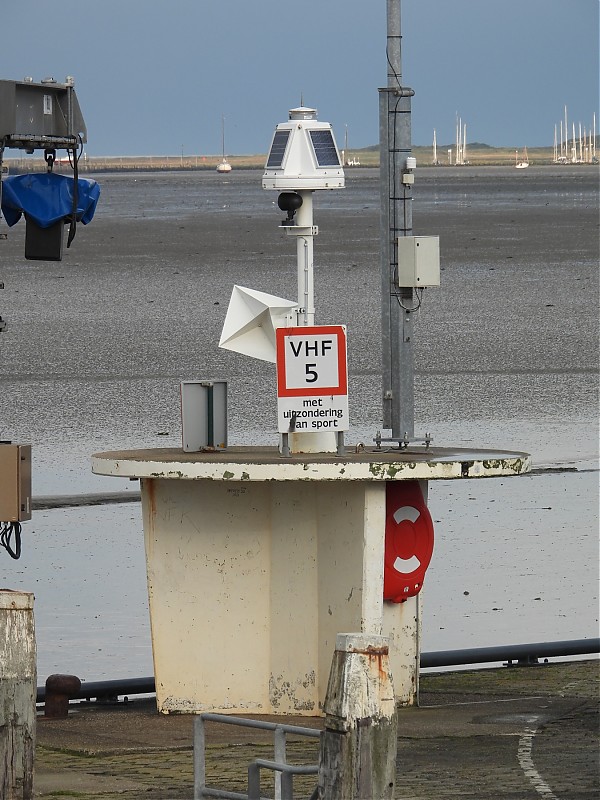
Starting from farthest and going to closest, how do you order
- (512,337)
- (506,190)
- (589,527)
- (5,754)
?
(506,190), (512,337), (589,527), (5,754)

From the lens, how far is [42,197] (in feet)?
39.0

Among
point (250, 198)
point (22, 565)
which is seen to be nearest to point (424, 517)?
point (22, 565)

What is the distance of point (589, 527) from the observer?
700 inches

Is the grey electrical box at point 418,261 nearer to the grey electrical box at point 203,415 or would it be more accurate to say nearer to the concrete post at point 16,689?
the grey electrical box at point 203,415

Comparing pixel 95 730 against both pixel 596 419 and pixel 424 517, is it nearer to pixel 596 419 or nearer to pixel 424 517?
pixel 424 517

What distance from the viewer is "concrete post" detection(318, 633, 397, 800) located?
782 centimetres

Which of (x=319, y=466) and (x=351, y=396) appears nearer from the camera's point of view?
(x=319, y=466)

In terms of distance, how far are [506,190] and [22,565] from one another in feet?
363

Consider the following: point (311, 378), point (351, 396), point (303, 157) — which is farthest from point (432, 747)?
point (351, 396)

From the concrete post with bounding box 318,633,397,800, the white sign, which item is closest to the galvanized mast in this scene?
the white sign

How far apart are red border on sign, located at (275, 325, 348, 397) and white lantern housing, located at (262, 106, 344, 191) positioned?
1208 millimetres

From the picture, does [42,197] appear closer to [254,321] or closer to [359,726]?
[254,321]

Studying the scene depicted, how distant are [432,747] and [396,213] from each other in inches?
205

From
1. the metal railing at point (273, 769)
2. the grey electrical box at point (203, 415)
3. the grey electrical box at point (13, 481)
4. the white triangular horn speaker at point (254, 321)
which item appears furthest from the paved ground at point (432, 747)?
the white triangular horn speaker at point (254, 321)
